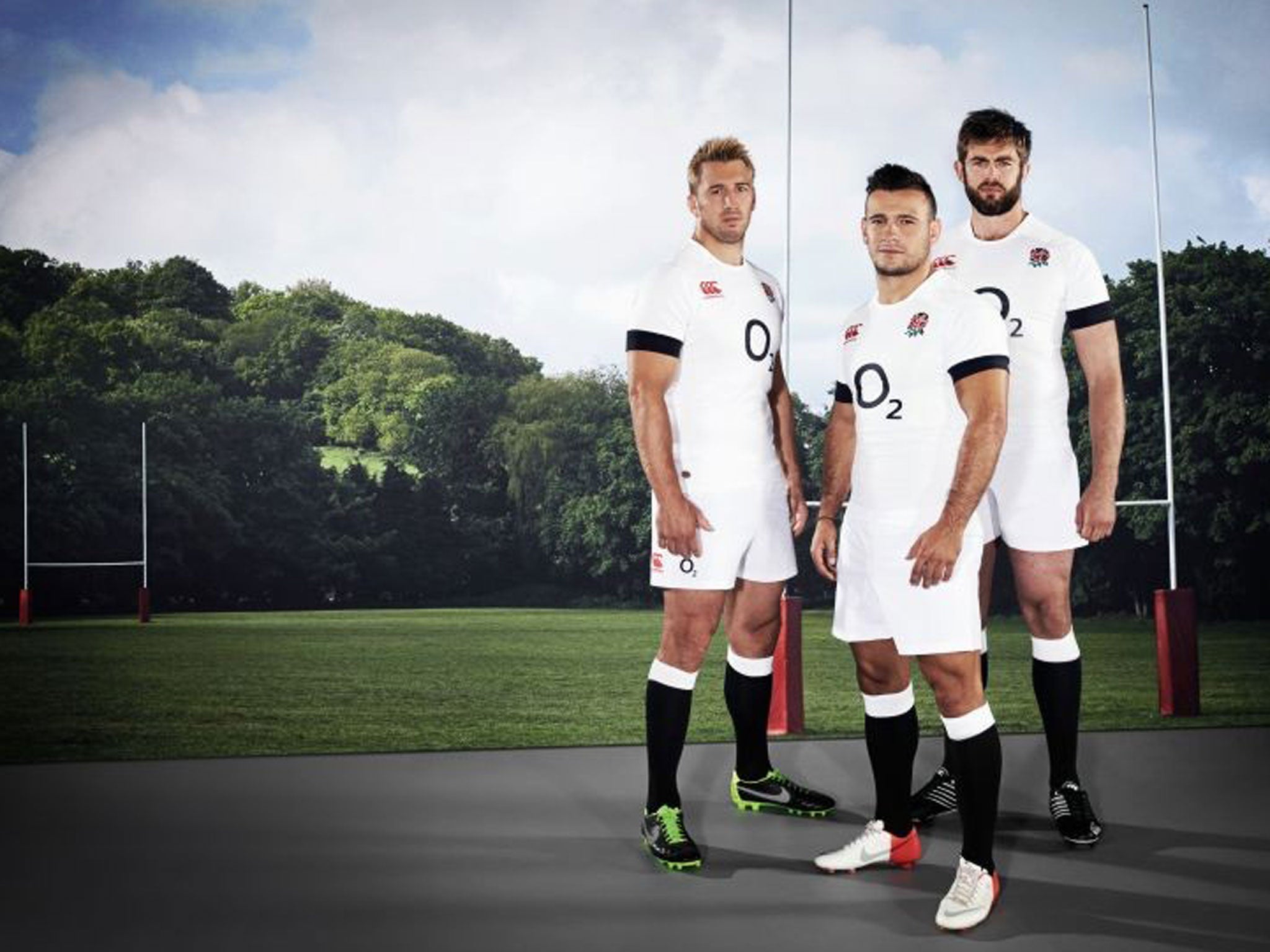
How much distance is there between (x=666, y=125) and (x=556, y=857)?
297 inches

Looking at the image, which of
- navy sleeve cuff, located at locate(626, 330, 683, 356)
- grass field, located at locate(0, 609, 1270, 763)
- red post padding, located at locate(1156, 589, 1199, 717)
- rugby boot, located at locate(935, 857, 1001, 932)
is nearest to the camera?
rugby boot, located at locate(935, 857, 1001, 932)

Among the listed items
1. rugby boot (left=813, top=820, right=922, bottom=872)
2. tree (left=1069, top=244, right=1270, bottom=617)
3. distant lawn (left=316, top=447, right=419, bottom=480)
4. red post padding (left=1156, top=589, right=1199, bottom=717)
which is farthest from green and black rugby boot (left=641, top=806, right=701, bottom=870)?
tree (left=1069, top=244, right=1270, bottom=617)

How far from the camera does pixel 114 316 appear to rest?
34.8 ft

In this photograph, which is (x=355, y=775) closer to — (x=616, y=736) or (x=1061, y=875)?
(x=1061, y=875)

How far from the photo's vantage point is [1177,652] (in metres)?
5.11

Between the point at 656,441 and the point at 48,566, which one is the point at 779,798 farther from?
the point at 48,566

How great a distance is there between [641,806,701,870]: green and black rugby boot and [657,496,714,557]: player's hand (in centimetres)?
50

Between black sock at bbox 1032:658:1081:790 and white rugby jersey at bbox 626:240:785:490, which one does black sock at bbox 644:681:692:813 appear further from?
black sock at bbox 1032:658:1081:790

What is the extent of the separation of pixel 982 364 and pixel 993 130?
0.79 m

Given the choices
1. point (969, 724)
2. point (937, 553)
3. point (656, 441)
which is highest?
point (656, 441)

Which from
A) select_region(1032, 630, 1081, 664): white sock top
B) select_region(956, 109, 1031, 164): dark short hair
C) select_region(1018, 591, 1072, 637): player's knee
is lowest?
select_region(1032, 630, 1081, 664): white sock top

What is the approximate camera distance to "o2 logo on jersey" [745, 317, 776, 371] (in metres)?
2.99

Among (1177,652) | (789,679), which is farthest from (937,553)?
(1177,652)

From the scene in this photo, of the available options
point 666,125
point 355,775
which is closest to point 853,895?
point 355,775
